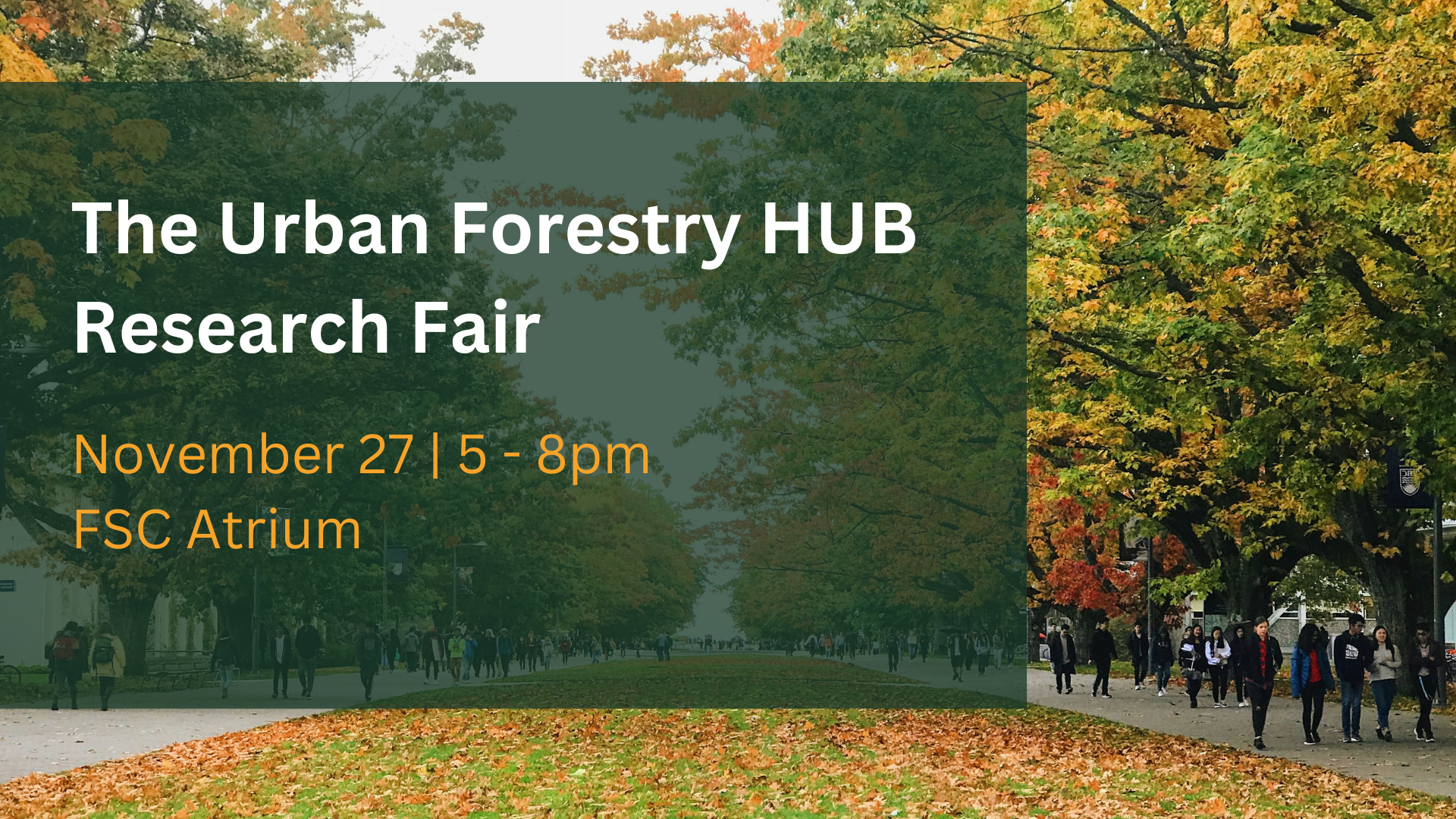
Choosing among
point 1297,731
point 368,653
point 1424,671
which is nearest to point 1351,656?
point 1424,671

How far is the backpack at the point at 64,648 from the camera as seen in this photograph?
89.7 feet

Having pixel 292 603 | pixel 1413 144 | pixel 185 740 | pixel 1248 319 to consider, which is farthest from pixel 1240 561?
pixel 292 603

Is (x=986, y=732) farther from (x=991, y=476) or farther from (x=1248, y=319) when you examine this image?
(x=991, y=476)

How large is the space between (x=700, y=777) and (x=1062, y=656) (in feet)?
77.1

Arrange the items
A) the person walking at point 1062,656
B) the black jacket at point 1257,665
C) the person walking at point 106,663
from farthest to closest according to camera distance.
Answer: the person walking at point 1062,656 → the person walking at point 106,663 → the black jacket at point 1257,665

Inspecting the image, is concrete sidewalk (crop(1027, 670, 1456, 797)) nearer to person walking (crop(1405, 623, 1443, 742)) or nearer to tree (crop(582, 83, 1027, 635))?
person walking (crop(1405, 623, 1443, 742))

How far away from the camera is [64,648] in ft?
89.8

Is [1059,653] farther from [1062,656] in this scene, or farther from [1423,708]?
[1423,708]

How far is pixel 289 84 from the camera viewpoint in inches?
1337

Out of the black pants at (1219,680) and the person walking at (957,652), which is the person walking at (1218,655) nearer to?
the black pants at (1219,680)

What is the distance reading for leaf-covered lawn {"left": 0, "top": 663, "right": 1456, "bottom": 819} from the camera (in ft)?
43.8

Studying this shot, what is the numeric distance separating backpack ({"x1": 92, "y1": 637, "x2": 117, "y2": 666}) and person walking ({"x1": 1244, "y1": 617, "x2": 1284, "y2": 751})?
16915 millimetres

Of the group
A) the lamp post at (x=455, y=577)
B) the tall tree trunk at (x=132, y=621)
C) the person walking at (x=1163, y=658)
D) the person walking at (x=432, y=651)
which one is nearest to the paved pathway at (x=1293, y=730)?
the person walking at (x=1163, y=658)

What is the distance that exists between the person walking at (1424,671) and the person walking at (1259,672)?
6.80 ft
